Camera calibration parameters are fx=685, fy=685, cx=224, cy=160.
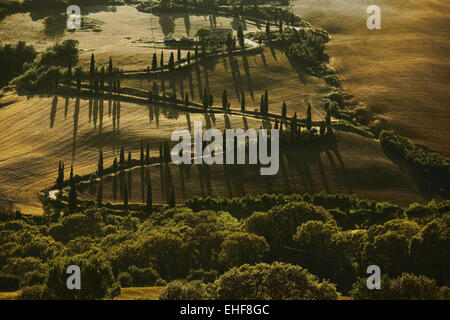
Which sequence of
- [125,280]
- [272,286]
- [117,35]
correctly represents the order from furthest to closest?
[117,35] → [125,280] → [272,286]

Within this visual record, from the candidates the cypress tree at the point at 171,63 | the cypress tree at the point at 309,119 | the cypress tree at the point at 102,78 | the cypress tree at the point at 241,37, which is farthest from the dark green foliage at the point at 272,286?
the cypress tree at the point at 241,37


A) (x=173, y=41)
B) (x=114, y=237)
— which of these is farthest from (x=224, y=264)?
(x=173, y=41)

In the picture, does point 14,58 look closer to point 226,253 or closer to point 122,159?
point 122,159

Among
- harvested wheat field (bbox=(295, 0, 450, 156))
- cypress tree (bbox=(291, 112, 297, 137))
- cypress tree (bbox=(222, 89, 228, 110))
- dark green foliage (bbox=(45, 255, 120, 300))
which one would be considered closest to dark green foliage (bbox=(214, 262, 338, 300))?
dark green foliage (bbox=(45, 255, 120, 300))

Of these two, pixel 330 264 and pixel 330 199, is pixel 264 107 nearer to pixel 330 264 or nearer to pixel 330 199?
pixel 330 199

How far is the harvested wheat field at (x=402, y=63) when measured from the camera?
137 meters

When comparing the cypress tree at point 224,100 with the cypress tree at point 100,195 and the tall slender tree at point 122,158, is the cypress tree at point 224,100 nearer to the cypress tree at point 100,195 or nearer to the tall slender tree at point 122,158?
the tall slender tree at point 122,158

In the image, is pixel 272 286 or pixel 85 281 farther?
pixel 85 281

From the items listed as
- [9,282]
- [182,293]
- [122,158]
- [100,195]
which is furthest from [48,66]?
[182,293]

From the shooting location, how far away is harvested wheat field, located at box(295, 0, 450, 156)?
137m

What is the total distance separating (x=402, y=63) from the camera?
16300 centimetres

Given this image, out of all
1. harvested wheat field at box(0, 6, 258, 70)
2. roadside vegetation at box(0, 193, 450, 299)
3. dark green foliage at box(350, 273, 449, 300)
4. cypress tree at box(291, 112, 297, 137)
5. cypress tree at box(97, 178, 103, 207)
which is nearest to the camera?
dark green foliage at box(350, 273, 449, 300)

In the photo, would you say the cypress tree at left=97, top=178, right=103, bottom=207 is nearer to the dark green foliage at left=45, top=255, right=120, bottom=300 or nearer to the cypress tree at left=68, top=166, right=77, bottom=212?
the cypress tree at left=68, top=166, right=77, bottom=212

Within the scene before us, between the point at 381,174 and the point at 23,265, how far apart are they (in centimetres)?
6461
